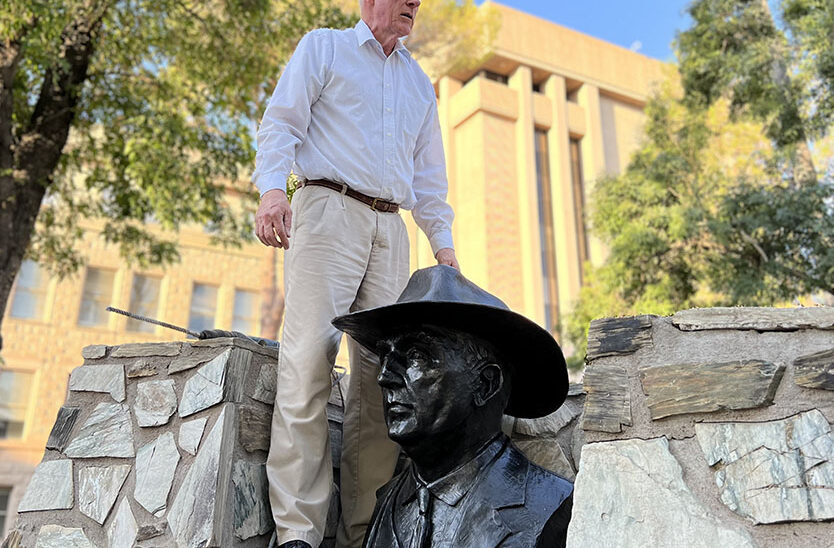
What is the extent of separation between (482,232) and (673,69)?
9152 mm

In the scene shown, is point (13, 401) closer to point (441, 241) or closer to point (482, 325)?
point (441, 241)

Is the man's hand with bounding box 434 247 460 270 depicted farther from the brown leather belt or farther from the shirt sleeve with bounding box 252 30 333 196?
the shirt sleeve with bounding box 252 30 333 196

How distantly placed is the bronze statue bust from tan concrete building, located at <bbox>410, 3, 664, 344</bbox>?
19644 millimetres

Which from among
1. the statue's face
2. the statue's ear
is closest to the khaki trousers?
the statue's face

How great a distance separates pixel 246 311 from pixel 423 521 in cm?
2024

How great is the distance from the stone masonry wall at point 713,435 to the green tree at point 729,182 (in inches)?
307

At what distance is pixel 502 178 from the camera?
23.0m

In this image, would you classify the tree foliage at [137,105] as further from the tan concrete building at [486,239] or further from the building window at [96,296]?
the building window at [96,296]

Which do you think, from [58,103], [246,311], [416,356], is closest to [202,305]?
[246,311]

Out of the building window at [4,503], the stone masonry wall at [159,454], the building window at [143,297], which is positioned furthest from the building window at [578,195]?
the stone masonry wall at [159,454]

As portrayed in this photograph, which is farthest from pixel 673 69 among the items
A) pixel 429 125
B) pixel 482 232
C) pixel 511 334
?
pixel 511 334

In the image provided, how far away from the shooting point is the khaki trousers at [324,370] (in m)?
2.23

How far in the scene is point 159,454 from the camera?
7.87 ft

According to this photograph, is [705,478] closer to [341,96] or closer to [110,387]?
[341,96]
